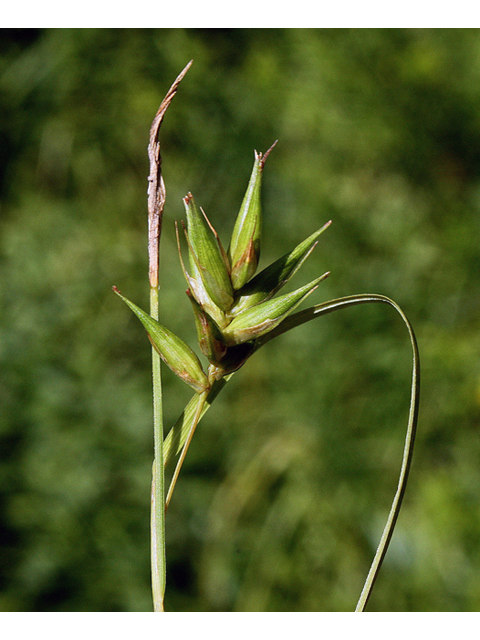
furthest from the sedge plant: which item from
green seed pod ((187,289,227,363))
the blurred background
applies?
the blurred background

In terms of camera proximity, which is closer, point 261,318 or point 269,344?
point 261,318

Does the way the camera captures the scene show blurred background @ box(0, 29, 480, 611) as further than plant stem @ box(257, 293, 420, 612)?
Yes

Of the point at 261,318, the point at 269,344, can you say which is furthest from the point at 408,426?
the point at 269,344

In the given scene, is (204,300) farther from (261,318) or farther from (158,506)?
(158,506)

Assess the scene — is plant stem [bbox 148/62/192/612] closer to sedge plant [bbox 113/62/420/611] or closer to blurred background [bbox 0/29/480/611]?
sedge plant [bbox 113/62/420/611]

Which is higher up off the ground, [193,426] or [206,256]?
[206,256]

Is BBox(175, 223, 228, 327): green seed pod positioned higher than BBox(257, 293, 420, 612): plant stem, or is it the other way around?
BBox(175, 223, 228, 327): green seed pod

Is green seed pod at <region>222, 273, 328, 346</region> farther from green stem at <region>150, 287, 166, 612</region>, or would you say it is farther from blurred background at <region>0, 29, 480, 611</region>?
blurred background at <region>0, 29, 480, 611</region>
